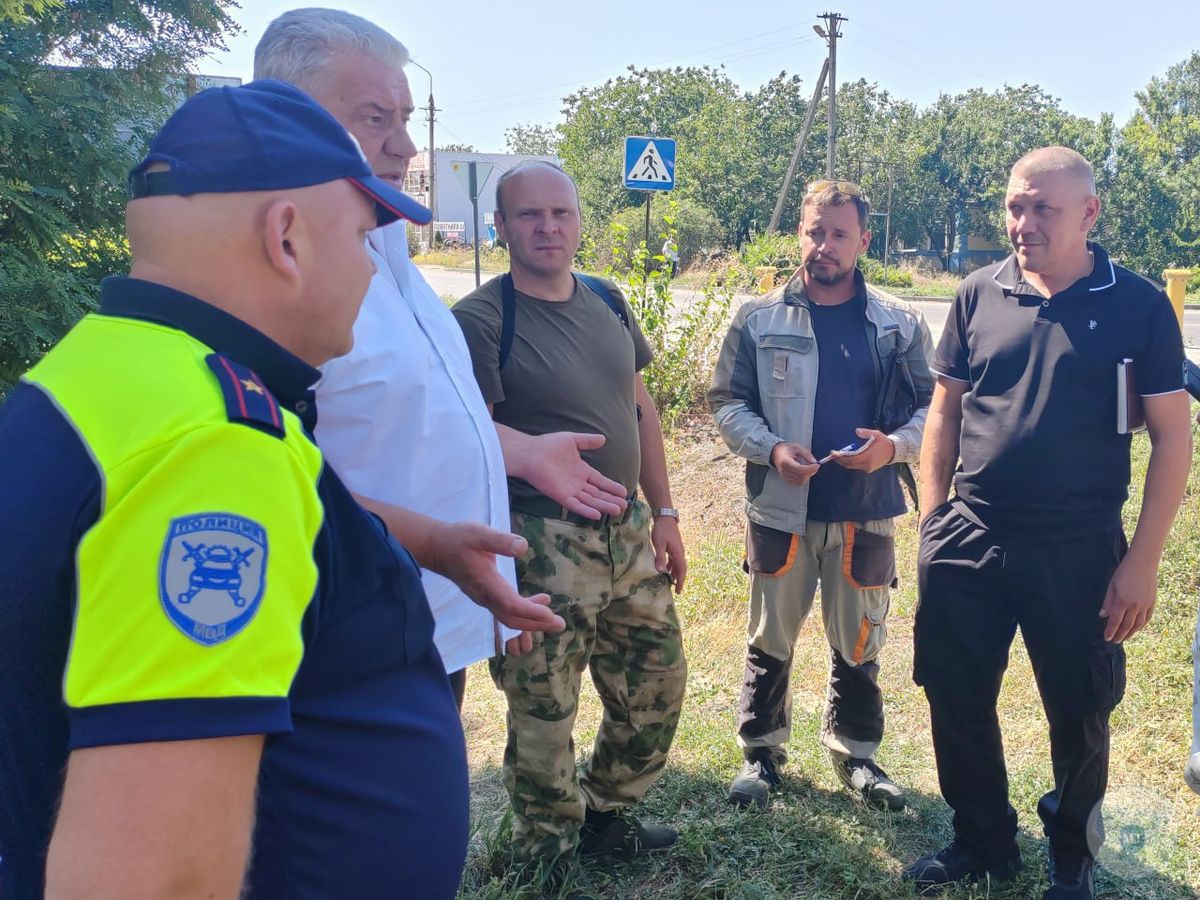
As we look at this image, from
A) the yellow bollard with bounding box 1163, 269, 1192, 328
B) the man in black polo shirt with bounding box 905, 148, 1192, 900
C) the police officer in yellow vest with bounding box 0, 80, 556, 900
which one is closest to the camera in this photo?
the police officer in yellow vest with bounding box 0, 80, 556, 900

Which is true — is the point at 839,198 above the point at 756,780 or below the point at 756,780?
above

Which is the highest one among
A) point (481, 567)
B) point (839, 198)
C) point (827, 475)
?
point (839, 198)

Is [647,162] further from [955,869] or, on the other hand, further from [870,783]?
[955,869]

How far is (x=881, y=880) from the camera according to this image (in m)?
2.86

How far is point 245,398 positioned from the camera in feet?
2.87

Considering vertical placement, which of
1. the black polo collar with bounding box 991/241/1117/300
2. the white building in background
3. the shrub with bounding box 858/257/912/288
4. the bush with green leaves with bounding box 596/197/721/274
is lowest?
the black polo collar with bounding box 991/241/1117/300

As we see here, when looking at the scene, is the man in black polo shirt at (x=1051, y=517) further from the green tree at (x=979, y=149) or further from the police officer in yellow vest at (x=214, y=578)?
the green tree at (x=979, y=149)

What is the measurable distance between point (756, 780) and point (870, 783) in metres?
0.39

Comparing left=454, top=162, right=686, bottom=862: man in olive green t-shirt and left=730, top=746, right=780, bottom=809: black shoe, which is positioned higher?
left=454, top=162, right=686, bottom=862: man in olive green t-shirt

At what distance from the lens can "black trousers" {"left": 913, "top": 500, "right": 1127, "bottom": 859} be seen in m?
2.66

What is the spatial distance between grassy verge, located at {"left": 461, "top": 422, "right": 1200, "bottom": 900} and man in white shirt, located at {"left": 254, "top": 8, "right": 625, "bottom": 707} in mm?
1293

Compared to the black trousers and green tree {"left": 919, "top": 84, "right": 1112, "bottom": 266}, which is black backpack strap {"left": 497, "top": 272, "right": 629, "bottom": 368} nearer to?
the black trousers

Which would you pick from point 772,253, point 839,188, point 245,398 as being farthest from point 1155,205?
point 245,398

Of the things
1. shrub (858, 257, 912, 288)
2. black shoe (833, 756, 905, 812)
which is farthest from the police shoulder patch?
shrub (858, 257, 912, 288)
